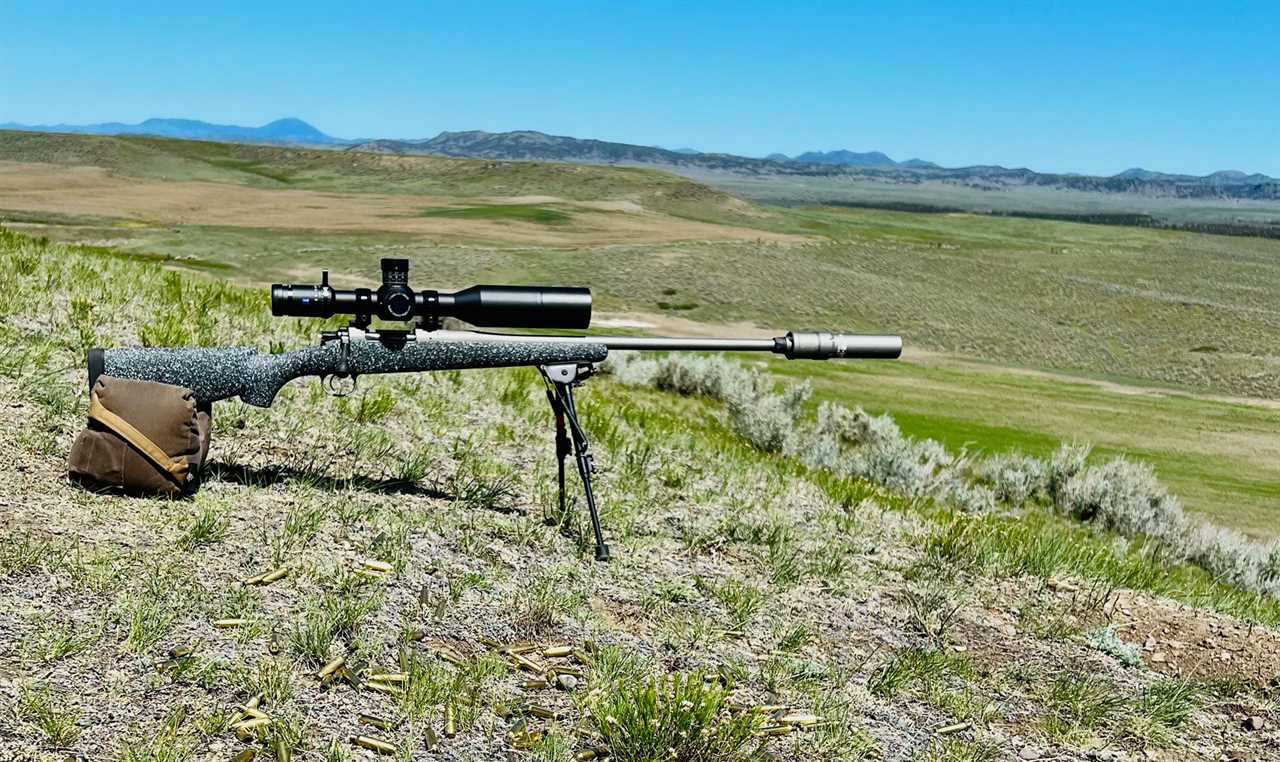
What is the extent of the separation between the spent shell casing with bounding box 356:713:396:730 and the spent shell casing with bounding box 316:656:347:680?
0.34m

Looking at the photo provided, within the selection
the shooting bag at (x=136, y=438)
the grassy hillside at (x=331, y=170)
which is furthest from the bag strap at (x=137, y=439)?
the grassy hillside at (x=331, y=170)

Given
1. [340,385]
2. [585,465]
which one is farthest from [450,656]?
[340,385]

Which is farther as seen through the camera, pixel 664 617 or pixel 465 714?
pixel 664 617

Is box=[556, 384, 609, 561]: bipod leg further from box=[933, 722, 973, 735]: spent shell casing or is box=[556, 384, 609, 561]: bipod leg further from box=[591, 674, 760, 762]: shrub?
box=[933, 722, 973, 735]: spent shell casing

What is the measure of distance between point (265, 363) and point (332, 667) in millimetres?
2474

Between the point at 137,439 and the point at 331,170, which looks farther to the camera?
the point at 331,170

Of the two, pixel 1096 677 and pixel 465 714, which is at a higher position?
pixel 465 714

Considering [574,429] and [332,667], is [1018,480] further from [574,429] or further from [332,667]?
[332,667]

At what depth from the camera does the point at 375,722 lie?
4.44m

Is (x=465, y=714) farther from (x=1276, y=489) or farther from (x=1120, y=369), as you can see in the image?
(x=1120, y=369)

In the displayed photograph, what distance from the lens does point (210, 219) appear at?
6900cm

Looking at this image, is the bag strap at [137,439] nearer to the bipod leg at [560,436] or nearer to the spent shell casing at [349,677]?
the spent shell casing at [349,677]

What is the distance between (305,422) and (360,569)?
330 cm

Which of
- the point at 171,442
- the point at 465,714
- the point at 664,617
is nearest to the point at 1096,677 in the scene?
Result: the point at 664,617
